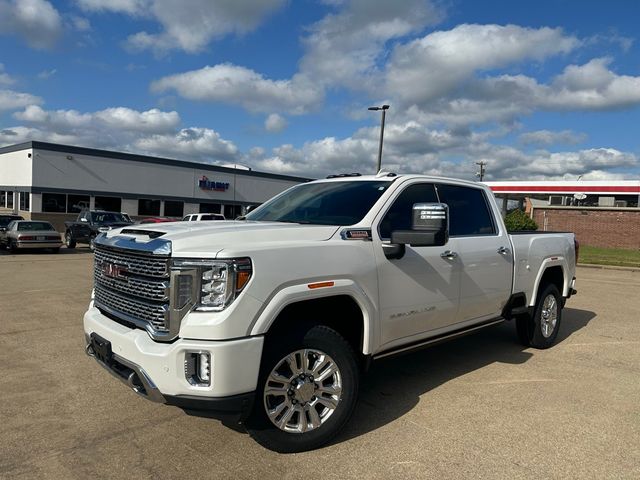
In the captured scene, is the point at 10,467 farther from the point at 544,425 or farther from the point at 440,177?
the point at 440,177

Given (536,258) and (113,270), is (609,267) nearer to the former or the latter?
(536,258)

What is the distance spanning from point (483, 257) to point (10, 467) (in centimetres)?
418

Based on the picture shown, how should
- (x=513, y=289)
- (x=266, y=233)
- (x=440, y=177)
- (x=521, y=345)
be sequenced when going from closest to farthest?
(x=266, y=233)
(x=440, y=177)
(x=513, y=289)
(x=521, y=345)

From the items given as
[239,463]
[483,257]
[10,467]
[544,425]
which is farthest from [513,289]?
[10,467]

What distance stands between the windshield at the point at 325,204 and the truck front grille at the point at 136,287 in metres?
1.45

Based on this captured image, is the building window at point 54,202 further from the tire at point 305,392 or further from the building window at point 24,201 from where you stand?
the tire at point 305,392

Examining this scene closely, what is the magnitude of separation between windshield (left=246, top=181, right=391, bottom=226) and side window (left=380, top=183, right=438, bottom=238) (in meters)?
0.17

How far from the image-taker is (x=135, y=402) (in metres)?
4.31

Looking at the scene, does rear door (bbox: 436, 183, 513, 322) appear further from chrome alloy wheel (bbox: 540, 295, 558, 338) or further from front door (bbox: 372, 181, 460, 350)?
chrome alloy wheel (bbox: 540, 295, 558, 338)

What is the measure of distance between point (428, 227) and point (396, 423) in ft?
5.12

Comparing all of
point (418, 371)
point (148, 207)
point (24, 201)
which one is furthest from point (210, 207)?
point (418, 371)

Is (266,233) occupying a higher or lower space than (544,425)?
higher

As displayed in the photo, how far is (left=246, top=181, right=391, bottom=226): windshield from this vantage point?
425 cm

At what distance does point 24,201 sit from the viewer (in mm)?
32781
